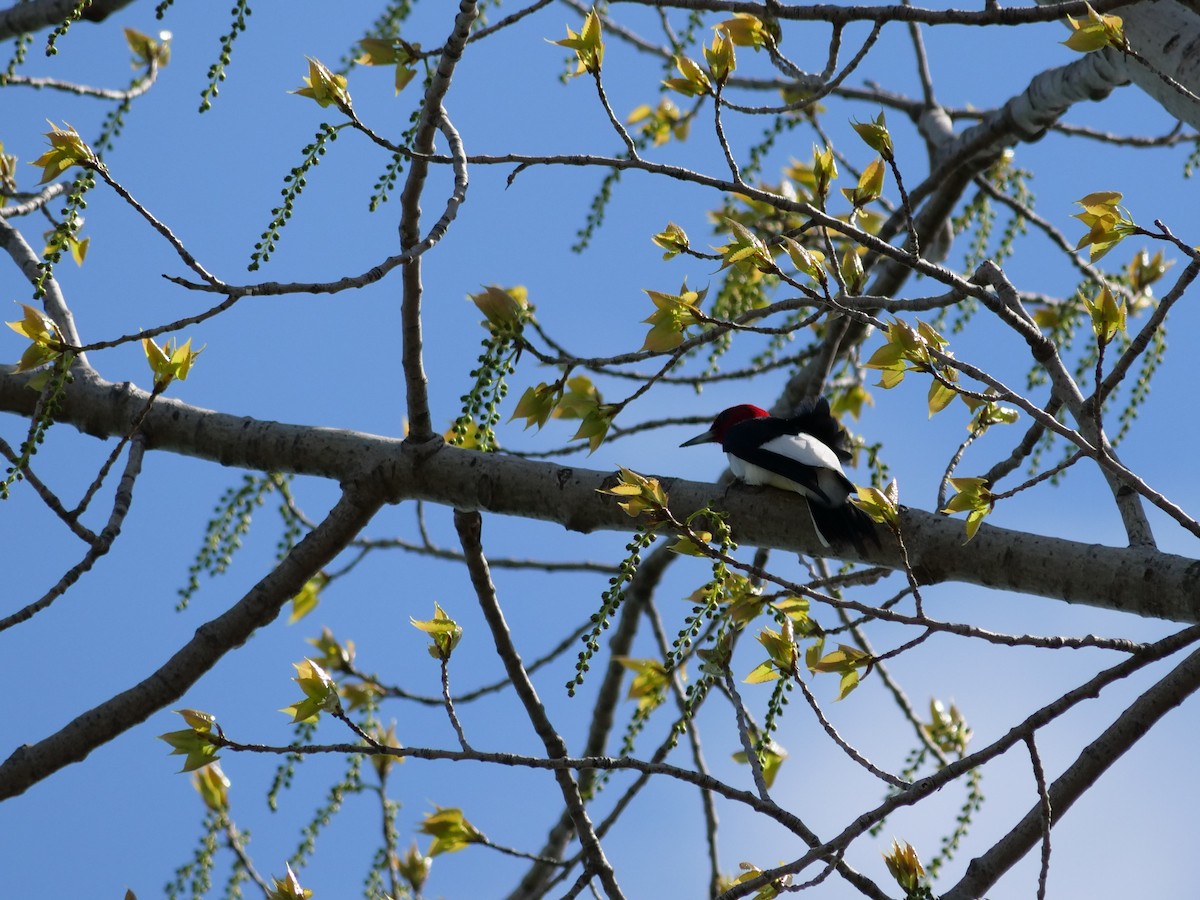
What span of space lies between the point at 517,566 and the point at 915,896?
7.43 ft

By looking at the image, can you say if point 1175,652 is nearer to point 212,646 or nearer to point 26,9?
point 212,646

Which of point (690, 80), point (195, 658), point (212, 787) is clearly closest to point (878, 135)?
point (690, 80)

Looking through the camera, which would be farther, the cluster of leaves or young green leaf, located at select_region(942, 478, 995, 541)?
the cluster of leaves

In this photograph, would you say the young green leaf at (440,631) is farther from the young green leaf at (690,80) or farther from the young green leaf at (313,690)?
the young green leaf at (690,80)

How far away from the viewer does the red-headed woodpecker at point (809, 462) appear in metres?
2.84

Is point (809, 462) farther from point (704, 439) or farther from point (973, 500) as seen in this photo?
point (704, 439)

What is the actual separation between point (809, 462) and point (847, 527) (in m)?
0.35

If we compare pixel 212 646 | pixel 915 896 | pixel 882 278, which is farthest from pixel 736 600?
pixel 882 278

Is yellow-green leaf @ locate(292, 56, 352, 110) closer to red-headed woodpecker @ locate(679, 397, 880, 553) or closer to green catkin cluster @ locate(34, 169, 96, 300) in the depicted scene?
green catkin cluster @ locate(34, 169, 96, 300)

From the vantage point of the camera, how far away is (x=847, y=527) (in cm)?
283

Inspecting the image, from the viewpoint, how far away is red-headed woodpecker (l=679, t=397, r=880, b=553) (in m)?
2.84

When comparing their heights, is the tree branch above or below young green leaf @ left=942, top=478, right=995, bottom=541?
above

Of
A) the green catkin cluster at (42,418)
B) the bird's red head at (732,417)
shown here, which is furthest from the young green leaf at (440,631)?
the bird's red head at (732,417)

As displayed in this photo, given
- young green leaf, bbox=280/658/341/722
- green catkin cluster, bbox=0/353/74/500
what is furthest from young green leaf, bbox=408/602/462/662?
green catkin cluster, bbox=0/353/74/500
